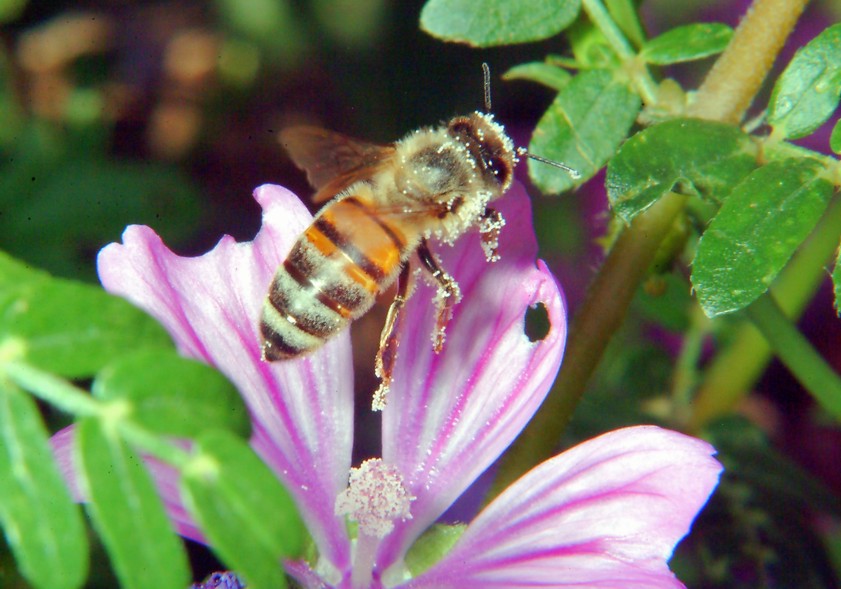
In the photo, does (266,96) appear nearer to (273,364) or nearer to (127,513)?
(273,364)

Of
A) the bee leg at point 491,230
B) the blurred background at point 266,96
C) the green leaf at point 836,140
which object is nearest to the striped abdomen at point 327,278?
the bee leg at point 491,230

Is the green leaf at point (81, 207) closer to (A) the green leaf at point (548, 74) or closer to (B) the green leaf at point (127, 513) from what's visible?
(A) the green leaf at point (548, 74)

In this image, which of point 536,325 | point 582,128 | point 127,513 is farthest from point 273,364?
point 127,513

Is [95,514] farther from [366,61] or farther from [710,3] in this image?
[710,3]

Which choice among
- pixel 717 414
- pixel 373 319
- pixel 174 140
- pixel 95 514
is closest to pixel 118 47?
pixel 174 140

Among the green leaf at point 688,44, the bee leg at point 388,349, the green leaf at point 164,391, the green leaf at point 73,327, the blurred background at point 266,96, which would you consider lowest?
the blurred background at point 266,96

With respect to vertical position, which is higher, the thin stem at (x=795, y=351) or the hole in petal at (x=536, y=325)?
the hole in petal at (x=536, y=325)

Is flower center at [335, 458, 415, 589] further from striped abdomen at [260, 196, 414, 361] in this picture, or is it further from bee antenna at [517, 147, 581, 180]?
bee antenna at [517, 147, 581, 180]
